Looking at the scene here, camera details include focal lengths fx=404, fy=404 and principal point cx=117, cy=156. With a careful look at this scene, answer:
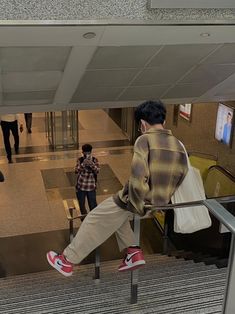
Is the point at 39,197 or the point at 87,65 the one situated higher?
the point at 87,65

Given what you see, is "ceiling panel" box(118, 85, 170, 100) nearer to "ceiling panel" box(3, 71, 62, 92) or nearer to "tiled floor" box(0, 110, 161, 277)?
"ceiling panel" box(3, 71, 62, 92)

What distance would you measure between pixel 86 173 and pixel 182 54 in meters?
2.99

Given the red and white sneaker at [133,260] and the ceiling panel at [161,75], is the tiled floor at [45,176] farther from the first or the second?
the red and white sneaker at [133,260]

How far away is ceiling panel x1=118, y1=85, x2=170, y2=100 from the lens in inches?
201

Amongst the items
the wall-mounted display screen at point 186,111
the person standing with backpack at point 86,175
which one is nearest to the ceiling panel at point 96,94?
the person standing with backpack at point 86,175

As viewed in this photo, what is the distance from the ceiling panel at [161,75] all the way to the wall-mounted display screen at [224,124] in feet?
7.98

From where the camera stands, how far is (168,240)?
6574mm

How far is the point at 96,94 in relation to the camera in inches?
201

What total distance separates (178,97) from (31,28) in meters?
3.09

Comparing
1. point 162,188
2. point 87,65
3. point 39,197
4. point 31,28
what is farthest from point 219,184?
point 31,28

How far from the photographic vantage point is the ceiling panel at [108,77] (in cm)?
434

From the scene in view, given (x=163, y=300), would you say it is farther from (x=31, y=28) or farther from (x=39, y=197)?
(x=39, y=197)

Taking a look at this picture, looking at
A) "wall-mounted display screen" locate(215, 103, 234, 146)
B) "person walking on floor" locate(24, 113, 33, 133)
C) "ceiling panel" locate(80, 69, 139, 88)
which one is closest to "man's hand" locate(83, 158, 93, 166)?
"ceiling panel" locate(80, 69, 139, 88)

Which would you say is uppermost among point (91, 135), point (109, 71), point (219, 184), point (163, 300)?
point (109, 71)
